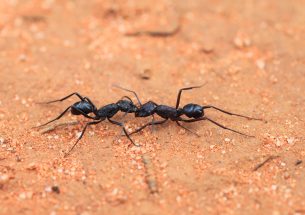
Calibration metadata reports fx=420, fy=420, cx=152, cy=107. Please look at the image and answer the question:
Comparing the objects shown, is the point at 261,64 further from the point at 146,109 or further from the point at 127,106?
the point at 127,106

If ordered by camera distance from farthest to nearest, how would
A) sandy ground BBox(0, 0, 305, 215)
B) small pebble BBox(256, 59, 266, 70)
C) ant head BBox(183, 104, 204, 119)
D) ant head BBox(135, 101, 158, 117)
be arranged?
small pebble BBox(256, 59, 266, 70) < ant head BBox(135, 101, 158, 117) < ant head BBox(183, 104, 204, 119) < sandy ground BBox(0, 0, 305, 215)

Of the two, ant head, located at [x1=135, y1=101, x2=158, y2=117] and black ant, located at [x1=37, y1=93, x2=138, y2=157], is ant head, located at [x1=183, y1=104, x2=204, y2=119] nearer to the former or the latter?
ant head, located at [x1=135, y1=101, x2=158, y2=117]

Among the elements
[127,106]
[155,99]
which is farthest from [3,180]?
[155,99]

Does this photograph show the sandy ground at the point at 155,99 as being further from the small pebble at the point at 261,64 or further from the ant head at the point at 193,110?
the ant head at the point at 193,110

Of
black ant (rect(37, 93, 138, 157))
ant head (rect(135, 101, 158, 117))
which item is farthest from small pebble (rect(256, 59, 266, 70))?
black ant (rect(37, 93, 138, 157))

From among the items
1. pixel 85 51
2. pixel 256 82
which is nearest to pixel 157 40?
pixel 85 51
